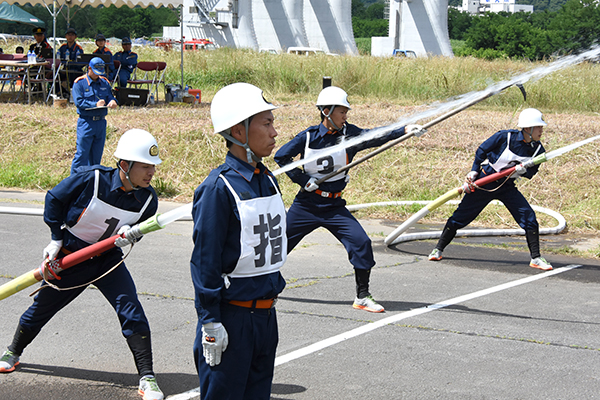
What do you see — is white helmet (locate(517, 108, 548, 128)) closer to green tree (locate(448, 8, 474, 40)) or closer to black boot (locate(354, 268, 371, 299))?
black boot (locate(354, 268, 371, 299))

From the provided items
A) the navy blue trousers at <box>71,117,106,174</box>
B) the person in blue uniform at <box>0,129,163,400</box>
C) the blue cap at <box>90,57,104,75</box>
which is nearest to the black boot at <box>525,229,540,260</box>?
the person in blue uniform at <box>0,129,163,400</box>

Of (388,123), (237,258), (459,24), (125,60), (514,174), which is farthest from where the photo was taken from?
(459,24)

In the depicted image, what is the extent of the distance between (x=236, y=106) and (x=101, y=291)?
206cm

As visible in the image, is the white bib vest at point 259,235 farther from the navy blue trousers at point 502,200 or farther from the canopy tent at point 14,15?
the canopy tent at point 14,15

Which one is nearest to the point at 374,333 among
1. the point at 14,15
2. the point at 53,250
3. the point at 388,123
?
the point at 53,250

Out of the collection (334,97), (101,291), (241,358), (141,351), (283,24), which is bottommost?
(141,351)

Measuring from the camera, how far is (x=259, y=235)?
304 cm

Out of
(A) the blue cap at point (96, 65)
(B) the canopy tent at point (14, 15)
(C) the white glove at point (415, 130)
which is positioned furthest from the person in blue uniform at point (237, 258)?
(B) the canopy tent at point (14, 15)

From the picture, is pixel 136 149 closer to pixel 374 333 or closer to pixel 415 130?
pixel 374 333

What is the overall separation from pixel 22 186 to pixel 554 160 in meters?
10.6

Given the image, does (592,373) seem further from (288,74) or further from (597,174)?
(288,74)

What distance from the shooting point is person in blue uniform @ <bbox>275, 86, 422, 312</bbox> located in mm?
6012

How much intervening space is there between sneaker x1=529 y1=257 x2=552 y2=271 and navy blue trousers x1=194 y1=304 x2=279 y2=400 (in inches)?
222

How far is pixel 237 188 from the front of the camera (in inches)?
118
